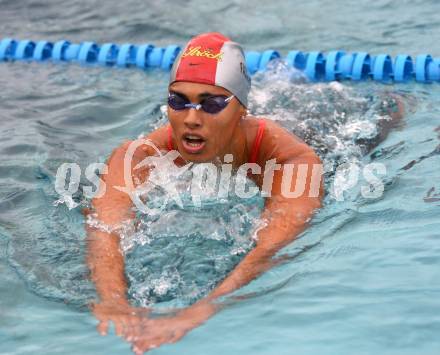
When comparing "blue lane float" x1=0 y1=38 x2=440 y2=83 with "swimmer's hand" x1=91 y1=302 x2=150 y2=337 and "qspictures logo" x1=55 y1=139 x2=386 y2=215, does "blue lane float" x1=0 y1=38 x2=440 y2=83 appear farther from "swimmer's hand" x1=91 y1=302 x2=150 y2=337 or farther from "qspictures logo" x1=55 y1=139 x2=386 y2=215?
"swimmer's hand" x1=91 y1=302 x2=150 y2=337

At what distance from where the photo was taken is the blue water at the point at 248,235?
9.98 ft

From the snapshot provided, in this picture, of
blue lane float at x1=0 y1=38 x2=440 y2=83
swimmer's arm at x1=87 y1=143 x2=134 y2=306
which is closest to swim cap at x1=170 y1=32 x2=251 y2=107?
swimmer's arm at x1=87 y1=143 x2=134 y2=306

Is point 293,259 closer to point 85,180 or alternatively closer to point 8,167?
point 85,180

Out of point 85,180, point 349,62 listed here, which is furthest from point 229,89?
point 349,62

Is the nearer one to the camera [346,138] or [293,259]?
[293,259]

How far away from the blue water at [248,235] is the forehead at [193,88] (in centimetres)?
65

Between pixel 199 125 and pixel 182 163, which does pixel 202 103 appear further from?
pixel 182 163

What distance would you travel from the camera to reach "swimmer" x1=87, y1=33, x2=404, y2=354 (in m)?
3.54

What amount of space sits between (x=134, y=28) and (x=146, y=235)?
16.7ft

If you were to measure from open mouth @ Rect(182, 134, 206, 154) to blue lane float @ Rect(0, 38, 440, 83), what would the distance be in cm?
303

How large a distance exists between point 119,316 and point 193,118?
1234 millimetres

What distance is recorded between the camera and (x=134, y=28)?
863 cm

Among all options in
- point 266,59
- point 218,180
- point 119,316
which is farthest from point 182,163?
point 266,59

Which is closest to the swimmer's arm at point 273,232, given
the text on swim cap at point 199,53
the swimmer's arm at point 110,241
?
the swimmer's arm at point 110,241
